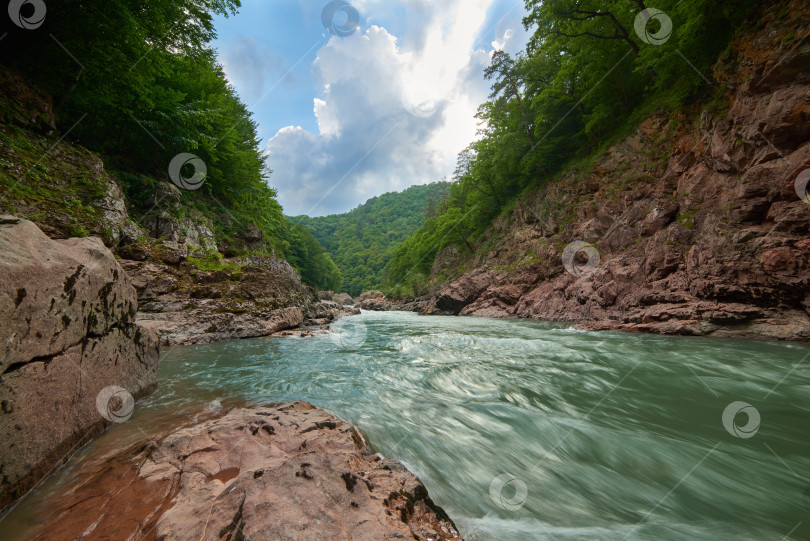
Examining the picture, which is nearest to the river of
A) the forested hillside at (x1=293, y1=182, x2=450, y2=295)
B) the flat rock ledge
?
the flat rock ledge

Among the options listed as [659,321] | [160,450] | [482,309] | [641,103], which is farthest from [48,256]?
[641,103]

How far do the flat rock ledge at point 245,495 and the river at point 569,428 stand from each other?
12.7 inches

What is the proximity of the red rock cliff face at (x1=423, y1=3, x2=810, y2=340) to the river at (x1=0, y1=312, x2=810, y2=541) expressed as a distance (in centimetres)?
160

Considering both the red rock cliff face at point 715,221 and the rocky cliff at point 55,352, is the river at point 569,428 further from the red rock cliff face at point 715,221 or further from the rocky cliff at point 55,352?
the red rock cliff face at point 715,221

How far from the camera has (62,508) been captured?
1.79 metres

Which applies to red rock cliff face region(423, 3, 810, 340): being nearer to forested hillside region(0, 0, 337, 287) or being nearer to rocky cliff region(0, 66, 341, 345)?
rocky cliff region(0, 66, 341, 345)

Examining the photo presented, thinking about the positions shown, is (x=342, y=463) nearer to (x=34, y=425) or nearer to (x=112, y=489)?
(x=112, y=489)

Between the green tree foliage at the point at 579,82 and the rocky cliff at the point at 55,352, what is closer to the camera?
the rocky cliff at the point at 55,352

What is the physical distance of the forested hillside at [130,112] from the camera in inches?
289

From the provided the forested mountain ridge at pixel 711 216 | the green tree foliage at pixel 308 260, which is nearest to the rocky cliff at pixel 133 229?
the forested mountain ridge at pixel 711 216

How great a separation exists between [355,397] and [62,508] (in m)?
2.98

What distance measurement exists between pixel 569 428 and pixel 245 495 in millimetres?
3463

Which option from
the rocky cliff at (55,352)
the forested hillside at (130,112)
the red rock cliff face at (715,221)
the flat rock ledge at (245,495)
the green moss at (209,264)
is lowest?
the red rock cliff face at (715,221)

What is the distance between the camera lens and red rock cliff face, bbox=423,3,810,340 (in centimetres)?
746
